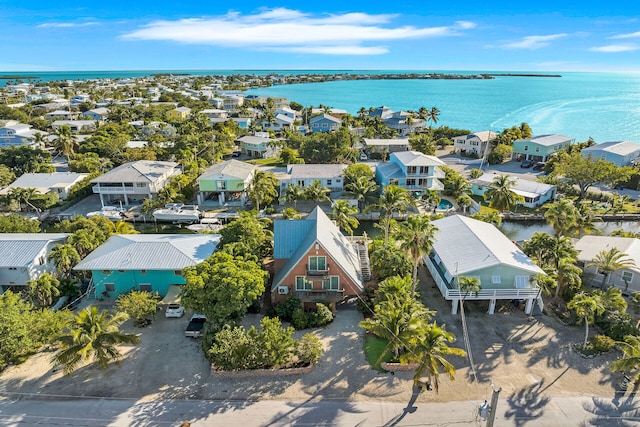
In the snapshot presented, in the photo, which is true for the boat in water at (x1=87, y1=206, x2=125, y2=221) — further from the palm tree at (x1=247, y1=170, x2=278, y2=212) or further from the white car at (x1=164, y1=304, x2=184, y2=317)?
the white car at (x1=164, y1=304, x2=184, y2=317)

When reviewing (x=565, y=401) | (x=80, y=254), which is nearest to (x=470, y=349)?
(x=565, y=401)

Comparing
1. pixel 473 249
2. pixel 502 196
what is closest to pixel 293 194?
pixel 502 196

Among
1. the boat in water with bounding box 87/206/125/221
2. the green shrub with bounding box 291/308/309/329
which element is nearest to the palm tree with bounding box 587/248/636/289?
the green shrub with bounding box 291/308/309/329

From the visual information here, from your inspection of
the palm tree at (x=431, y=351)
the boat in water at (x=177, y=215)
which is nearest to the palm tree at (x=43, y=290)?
the boat in water at (x=177, y=215)

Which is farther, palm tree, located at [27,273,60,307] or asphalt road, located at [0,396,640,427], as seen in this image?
palm tree, located at [27,273,60,307]

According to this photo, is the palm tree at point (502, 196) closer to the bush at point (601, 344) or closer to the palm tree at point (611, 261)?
the palm tree at point (611, 261)

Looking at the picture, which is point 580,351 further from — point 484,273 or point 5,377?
point 5,377
